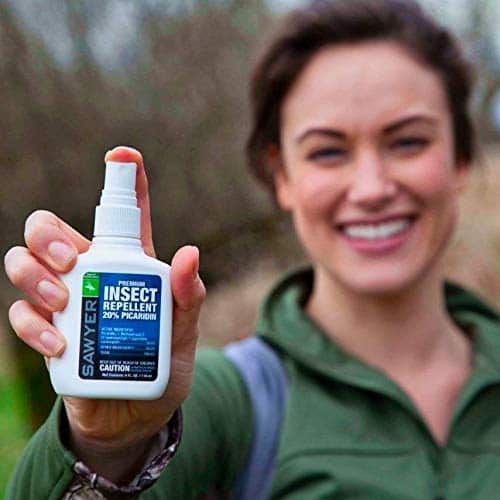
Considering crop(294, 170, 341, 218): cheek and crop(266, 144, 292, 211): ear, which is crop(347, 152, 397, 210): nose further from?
crop(266, 144, 292, 211): ear

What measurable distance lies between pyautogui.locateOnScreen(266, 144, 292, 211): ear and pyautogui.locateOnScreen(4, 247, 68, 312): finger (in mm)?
1020

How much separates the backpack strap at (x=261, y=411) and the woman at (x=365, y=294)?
0.06ft

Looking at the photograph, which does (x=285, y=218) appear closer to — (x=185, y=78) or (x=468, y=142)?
(x=185, y=78)

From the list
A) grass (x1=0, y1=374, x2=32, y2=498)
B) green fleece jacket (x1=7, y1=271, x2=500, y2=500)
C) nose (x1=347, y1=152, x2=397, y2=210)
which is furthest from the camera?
grass (x1=0, y1=374, x2=32, y2=498)

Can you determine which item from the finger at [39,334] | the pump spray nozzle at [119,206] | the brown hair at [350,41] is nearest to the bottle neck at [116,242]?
the pump spray nozzle at [119,206]

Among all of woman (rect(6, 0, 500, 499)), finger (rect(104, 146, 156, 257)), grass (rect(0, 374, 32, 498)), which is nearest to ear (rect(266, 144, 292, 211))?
woman (rect(6, 0, 500, 499))

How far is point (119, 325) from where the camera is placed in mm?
1196

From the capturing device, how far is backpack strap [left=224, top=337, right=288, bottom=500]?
174 cm

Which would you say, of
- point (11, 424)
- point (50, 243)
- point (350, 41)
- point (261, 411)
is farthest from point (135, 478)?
point (11, 424)

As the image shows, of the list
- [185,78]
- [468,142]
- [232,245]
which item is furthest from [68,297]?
[232,245]

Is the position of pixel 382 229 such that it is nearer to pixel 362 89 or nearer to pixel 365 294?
pixel 365 294

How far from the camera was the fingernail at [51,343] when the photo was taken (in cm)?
118

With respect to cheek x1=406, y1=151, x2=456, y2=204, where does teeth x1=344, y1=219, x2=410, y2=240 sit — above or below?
below

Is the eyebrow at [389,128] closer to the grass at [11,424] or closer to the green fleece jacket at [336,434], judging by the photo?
the green fleece jacket at [336,434]
